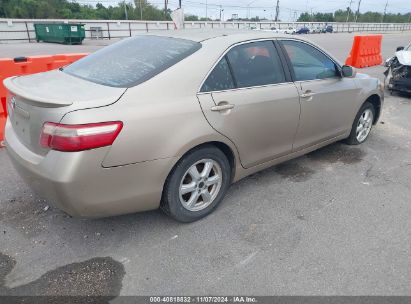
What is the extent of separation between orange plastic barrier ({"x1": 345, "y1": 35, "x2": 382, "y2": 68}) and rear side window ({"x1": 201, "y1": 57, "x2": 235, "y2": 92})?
11.1 metres

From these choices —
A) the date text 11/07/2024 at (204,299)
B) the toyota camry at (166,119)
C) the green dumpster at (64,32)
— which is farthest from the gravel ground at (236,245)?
the green dumpster at (64,32)

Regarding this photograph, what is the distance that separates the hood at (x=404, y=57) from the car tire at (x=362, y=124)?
3783mm

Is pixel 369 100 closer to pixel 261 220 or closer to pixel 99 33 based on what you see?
pixel 261 220

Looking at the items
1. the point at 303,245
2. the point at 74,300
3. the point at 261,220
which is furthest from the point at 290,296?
the point at 74,300

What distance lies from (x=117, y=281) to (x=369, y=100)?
14.3 ft

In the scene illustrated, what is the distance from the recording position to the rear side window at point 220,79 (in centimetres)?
295

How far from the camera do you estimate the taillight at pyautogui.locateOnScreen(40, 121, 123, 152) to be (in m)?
2.28

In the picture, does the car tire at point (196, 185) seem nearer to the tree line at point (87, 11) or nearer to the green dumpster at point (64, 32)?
the green dumpster at point (64, 32)

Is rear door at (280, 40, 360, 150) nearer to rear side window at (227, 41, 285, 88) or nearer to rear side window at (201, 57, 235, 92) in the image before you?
rear side window at (227, 41, 285, 88)

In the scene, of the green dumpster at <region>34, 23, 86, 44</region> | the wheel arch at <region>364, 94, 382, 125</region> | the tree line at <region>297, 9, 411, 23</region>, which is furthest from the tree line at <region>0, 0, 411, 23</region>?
the wheel arch at <region>364, 94, 382, 125</region>

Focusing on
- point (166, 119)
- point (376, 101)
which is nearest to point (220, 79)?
point (166, 119)

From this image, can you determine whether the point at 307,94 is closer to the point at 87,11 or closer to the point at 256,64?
the point at 256,64

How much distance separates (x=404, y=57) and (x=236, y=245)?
306 inches

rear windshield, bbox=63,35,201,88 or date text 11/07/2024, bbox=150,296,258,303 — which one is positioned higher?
rear windshield, bbox=63,35,201,88
